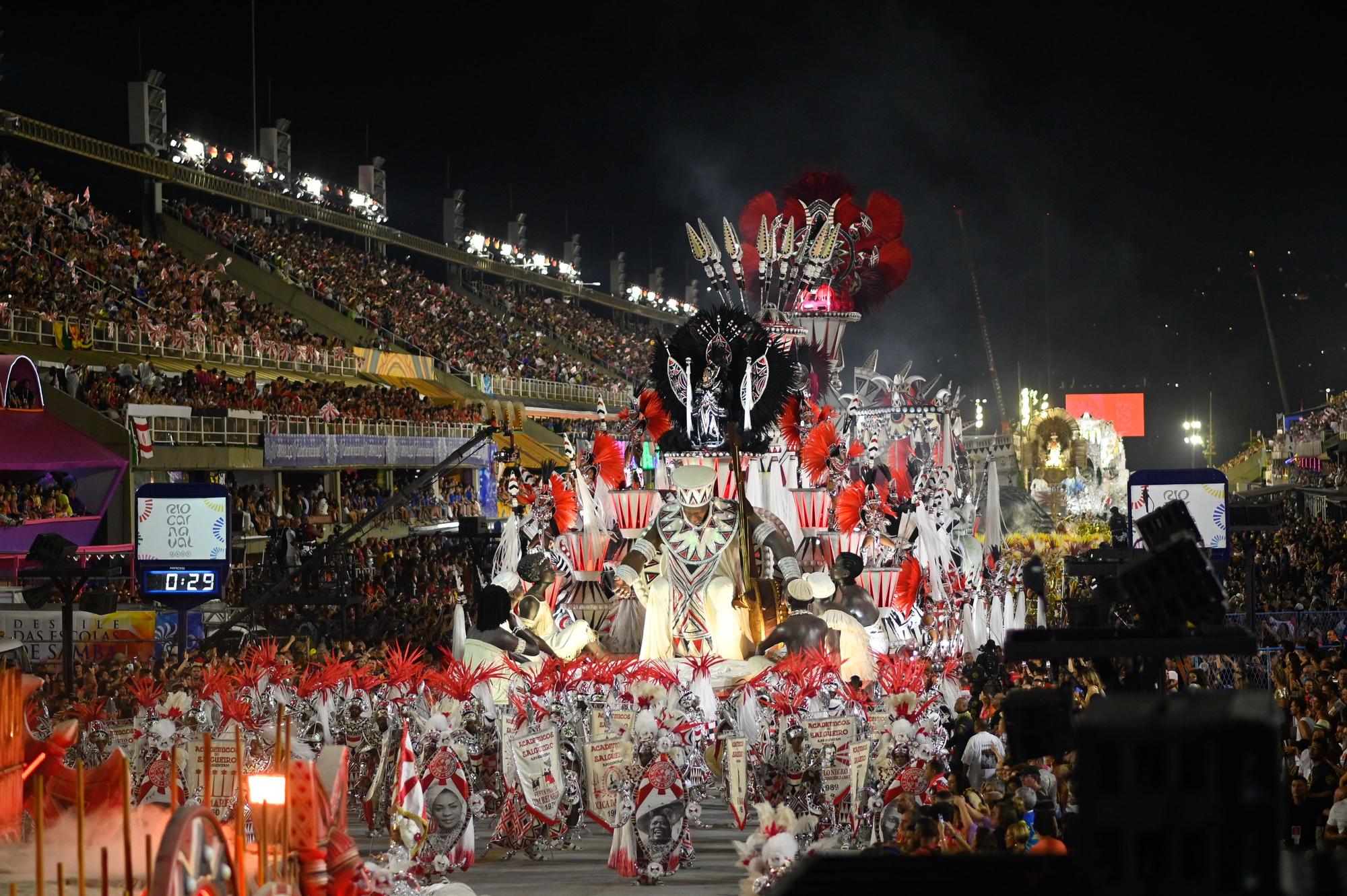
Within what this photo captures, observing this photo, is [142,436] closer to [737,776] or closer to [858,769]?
[737,776]

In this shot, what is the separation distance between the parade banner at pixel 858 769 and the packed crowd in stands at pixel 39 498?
13.4m

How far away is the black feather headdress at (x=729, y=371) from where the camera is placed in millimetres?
13016

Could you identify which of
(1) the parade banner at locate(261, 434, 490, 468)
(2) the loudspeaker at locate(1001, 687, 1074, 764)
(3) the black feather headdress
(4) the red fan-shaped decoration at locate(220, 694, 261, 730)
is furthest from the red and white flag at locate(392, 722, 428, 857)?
(1) the parade banner at locate(261, 434, 490, 468)

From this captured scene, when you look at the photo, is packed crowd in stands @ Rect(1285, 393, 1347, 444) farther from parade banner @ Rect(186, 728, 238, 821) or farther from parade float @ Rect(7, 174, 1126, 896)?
parade banner @ Rect(186, 728, 238, 821)

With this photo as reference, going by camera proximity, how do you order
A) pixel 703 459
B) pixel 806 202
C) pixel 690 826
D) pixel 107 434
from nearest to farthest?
pixel 690 826 → pixel 703 459 → pixel 107 434 → pixel 806 202

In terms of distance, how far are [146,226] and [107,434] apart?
1333cm

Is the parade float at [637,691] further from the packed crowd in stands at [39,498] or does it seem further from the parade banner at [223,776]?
the packed crowd in stands at [39,498]

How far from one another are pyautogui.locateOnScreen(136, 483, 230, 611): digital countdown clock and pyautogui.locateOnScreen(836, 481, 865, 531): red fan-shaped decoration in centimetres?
586

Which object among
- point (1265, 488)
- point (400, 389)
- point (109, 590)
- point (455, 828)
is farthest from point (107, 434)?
point (1265, 488)

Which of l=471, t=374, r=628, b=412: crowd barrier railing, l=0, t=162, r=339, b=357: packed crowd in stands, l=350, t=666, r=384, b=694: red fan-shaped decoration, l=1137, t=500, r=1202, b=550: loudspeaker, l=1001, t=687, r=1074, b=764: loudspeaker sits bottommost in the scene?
l=350, t=666, r=384, b=694: red fan-shaped decoration

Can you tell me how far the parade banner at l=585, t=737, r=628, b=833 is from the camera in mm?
8922

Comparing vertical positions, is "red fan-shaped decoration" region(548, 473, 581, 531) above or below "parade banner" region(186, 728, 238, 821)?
above

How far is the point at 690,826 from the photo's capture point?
30.0ft

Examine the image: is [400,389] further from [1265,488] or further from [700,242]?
[1265,488]
